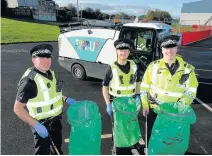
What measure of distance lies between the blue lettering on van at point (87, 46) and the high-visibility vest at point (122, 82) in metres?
3.73

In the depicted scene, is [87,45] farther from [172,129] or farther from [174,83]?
[172,129]

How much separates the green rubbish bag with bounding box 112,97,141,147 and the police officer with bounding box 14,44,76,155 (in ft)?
2.65

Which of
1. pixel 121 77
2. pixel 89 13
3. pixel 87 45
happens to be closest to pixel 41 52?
pixel 121 77

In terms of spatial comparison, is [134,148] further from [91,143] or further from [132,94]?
[91,143]

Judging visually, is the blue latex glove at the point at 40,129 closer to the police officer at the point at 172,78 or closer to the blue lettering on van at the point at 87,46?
the police officer at the point at 172,78

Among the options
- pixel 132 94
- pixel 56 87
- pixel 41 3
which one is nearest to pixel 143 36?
pixel 132 94

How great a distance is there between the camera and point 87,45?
756cm

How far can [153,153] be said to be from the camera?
2.82m

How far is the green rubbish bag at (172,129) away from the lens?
102 inches

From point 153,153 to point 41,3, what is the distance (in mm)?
51969

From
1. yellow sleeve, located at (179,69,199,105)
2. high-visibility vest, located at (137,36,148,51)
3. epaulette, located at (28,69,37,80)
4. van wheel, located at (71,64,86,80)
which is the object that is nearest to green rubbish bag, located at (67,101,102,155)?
epaulette, located at (28,69,37,80)

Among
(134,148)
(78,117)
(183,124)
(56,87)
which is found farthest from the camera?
(134,148)

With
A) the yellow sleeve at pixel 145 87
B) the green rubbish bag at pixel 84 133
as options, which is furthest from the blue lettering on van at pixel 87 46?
the green rubbish bag at pixel 84 133

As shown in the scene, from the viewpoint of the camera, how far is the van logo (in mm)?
7363
